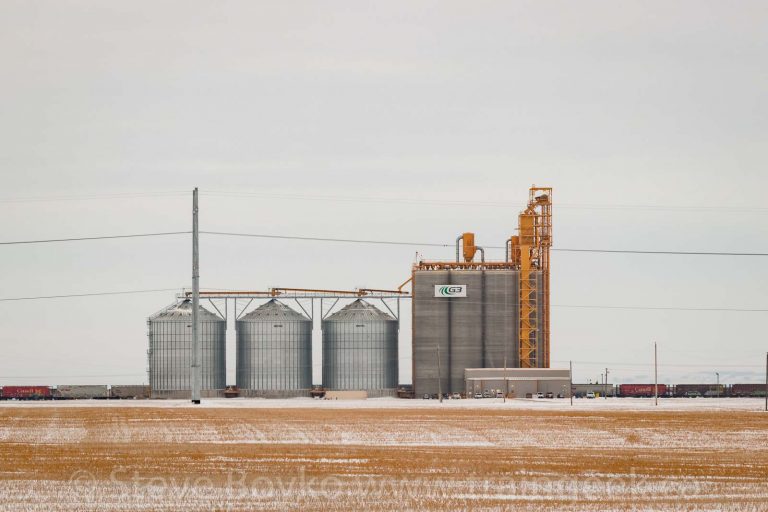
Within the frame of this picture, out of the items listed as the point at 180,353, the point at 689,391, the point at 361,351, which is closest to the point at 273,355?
the point at 361,351

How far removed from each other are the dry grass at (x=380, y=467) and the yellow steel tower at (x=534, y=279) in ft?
252

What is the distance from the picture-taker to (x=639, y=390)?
618 feet

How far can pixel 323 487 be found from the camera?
38.8 m

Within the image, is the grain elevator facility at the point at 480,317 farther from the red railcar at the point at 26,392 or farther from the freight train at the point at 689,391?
the red railcar at the point at 26,392

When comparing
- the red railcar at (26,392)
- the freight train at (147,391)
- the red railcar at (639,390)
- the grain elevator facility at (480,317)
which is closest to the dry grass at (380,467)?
the grain elevator facility at (480,317)

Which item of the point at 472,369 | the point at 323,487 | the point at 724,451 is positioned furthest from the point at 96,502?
the point at 472,369

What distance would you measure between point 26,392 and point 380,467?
470 ft

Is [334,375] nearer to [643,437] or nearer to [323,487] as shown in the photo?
[643,437]

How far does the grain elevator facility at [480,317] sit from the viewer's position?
6063 inches

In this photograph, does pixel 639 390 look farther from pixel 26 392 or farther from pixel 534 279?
pixel 26 392

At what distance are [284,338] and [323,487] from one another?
11851cm

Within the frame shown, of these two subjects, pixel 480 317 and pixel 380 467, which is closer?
pixel 380 467

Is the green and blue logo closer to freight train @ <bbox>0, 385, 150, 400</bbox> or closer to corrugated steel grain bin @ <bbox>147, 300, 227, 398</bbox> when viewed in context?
corrugated steel grain bin @ <bbox>147, 300, 227, 398</bbox>

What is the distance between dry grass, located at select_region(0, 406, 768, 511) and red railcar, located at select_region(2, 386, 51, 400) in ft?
343
